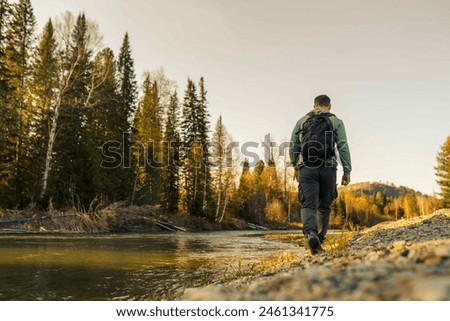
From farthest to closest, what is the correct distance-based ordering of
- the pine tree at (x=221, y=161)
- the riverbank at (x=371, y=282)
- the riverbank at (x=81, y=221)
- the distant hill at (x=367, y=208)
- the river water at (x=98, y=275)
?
the distant hill at (x=367, y=208)
the pine tree at (x=221, y=161)
the riverbank at (x=81, y=221)
the river water at (x=98, y=275)
the riverbank at (x=371, y=282)

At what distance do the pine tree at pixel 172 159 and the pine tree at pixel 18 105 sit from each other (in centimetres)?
1452

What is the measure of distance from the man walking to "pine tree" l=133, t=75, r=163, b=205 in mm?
28550

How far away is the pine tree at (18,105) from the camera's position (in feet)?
64.1

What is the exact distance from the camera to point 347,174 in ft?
15.9

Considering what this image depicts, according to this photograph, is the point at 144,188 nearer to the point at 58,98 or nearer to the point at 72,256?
the point at 58,98

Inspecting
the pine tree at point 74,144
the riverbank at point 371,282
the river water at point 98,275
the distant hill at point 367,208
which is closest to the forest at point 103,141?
the pine tree at point 74,144

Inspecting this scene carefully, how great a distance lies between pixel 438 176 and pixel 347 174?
42051mm

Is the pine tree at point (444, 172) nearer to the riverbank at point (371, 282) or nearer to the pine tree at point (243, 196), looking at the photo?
the pine tree at point (243, 196)

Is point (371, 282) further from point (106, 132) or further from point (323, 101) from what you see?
point (106, 132)

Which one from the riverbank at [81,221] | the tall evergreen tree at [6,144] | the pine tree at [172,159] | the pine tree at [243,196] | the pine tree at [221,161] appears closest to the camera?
the riverbank at [81,221]

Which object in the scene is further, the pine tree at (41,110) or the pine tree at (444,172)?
the pine tree at (444,172)

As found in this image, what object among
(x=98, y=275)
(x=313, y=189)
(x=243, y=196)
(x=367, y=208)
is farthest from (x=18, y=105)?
(x=367, y=208)

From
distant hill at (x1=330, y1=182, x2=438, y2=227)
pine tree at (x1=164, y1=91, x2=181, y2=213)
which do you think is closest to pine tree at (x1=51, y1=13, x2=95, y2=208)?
pine tree at (x1=164, y1=91, x2=181, y2=213)

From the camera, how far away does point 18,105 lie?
21391 mm
